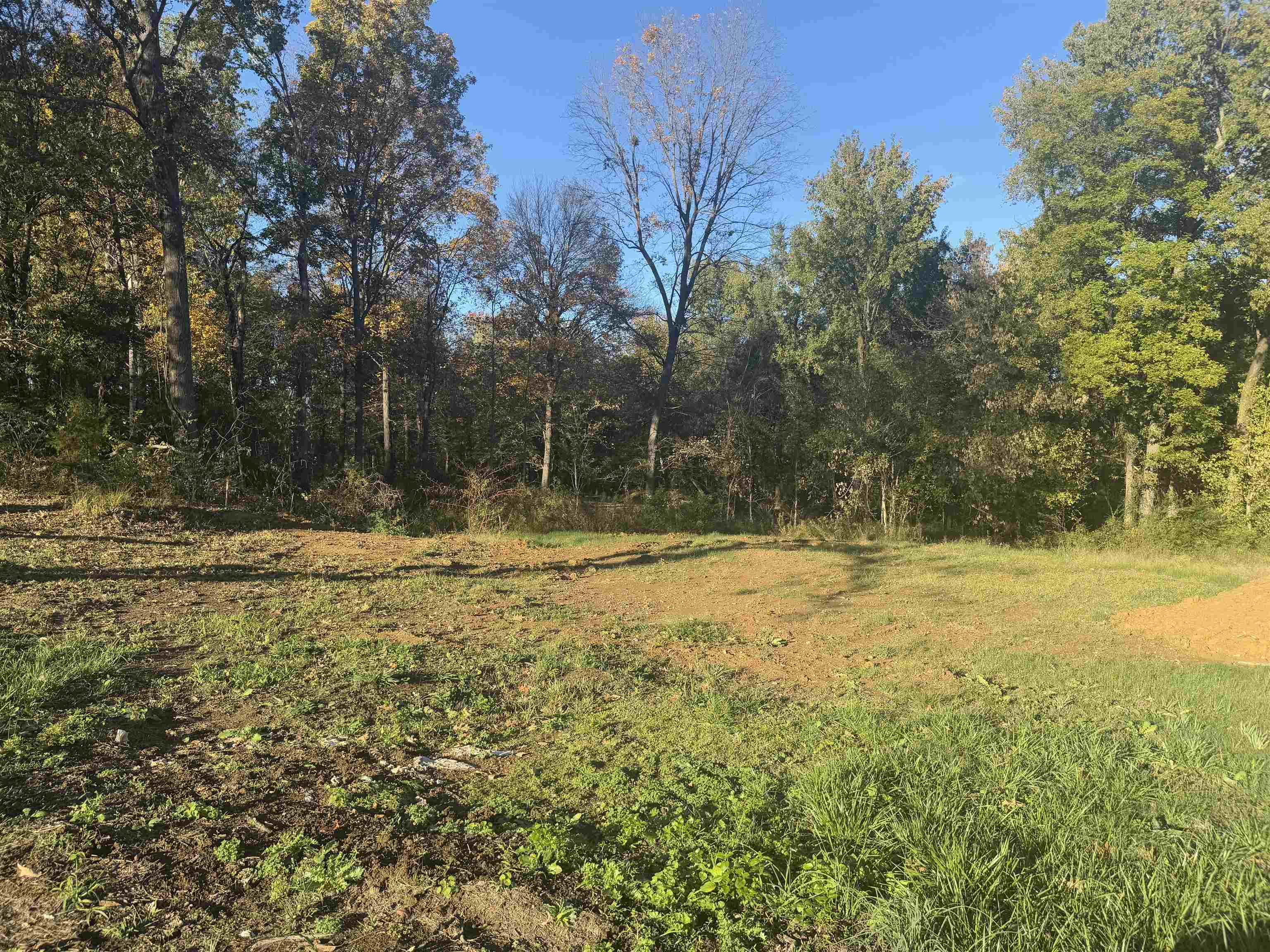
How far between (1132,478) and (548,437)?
18.6 meters

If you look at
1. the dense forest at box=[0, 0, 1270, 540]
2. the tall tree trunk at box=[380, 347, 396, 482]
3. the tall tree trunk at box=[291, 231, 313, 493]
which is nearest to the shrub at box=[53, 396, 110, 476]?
the dense forest at box=[0, 0, 1270, 540]

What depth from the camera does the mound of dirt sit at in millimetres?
6512

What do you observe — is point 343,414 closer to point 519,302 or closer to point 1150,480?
point 519,302

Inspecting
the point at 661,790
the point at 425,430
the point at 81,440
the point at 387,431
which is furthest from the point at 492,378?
the point at 661,790

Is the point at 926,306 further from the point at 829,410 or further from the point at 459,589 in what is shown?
the point at 459,589

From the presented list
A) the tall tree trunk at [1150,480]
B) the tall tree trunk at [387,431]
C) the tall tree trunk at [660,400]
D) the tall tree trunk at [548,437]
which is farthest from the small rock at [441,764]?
the tall tree trunk at [1150,480]

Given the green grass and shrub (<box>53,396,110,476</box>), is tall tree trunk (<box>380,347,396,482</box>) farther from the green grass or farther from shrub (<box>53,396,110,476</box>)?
the green grass

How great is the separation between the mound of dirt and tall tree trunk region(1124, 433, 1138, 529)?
12.5 meters

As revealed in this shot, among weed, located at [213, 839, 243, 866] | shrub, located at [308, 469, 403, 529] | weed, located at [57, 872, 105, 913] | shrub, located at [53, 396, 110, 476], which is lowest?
weed, located at [213, 839, 243, 866]

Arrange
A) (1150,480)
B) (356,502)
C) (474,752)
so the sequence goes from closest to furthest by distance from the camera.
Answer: (474,752), (356,502), (1150,480)

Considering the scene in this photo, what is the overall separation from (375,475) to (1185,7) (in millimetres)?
25698

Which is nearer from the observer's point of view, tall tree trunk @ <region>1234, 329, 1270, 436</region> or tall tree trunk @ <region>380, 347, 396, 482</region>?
tall tree trunk @ <region>1234, 329, 1270, 436</region>

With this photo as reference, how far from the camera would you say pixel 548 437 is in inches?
947

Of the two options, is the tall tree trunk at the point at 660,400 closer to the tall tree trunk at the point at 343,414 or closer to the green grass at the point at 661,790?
the tall tree trunk at the point at 343,414
